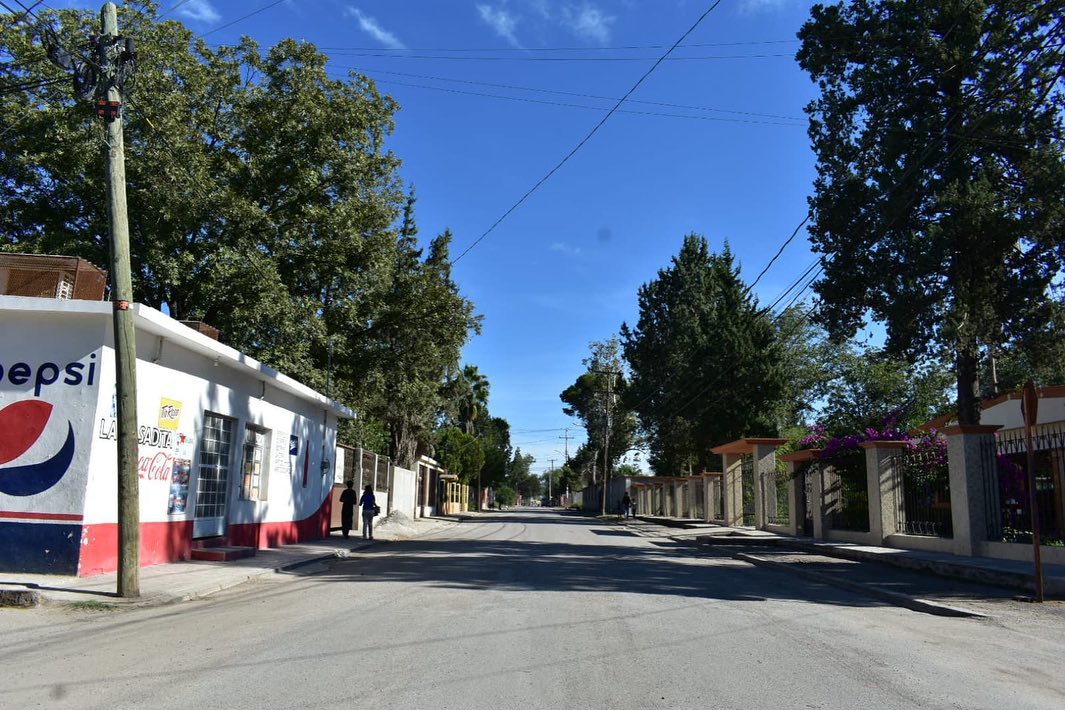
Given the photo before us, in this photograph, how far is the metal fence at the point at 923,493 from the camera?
16.2 metres

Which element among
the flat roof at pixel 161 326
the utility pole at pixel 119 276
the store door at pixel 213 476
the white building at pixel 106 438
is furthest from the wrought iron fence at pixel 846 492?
the utility pole at pixel 119 276

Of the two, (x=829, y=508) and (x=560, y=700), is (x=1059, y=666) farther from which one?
(x=829, y=508)

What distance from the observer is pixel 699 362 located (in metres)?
40.0

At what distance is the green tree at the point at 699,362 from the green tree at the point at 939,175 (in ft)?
43.1

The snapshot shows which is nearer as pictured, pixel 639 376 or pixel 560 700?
pixel 560 700

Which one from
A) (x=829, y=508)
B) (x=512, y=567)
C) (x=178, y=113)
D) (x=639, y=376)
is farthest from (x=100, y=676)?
(x=639, y=376)

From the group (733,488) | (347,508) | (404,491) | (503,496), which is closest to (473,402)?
(404,491)

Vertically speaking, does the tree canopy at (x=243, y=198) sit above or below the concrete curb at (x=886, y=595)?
above

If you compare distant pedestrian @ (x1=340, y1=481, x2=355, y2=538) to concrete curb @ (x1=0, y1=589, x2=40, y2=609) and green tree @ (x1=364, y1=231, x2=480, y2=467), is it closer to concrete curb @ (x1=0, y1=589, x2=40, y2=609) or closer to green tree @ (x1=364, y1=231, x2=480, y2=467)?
green tree @ (x1=364, y1=231, x2=480, y2=467)

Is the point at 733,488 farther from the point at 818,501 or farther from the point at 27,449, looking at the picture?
the point at 27,449

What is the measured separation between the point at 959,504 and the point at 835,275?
7.74 metres

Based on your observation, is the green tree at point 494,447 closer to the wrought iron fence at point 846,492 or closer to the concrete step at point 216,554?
the wrought iron fence at point 846,492

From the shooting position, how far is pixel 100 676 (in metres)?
5.98

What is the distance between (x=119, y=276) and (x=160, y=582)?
4.66 m
